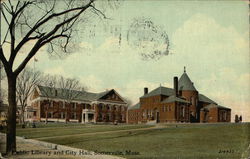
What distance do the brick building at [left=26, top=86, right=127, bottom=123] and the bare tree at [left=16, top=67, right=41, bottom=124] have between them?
8.4 inches

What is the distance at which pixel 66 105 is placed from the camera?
485 inches

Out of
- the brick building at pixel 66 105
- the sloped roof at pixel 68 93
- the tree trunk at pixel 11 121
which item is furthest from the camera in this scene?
the brick building at pixel 66 105

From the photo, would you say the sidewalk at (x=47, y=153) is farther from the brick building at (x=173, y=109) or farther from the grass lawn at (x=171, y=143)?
the brick building at (x=173, y=109)

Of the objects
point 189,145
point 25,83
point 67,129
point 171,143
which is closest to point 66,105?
point 67,129

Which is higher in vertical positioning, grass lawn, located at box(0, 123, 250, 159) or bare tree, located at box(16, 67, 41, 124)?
bare tree, located at box(16, 67, 41, 124)

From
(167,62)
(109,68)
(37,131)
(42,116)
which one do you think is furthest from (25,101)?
(167,62)

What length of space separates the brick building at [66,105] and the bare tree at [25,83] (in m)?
0.21

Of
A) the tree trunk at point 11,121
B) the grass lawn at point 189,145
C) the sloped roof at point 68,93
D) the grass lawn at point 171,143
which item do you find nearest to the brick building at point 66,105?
the sloped roof at point 68,93

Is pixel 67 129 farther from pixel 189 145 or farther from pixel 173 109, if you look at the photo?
pixel 173 109

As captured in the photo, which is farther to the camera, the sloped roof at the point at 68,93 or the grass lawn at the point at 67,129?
the grass lawn at the point at 67,129

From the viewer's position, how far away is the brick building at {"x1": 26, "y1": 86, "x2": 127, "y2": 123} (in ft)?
35.2

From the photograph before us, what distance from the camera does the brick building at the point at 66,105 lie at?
35.2ft

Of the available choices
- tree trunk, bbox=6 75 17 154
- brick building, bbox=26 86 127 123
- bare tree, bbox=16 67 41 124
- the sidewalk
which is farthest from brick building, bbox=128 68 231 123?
tree trunk, bbox=6 75 17 154

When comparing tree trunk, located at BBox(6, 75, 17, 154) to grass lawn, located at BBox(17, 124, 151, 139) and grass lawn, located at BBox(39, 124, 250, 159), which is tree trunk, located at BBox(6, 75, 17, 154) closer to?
grass lawn, located at BBox(39, 124, 250, 159)
